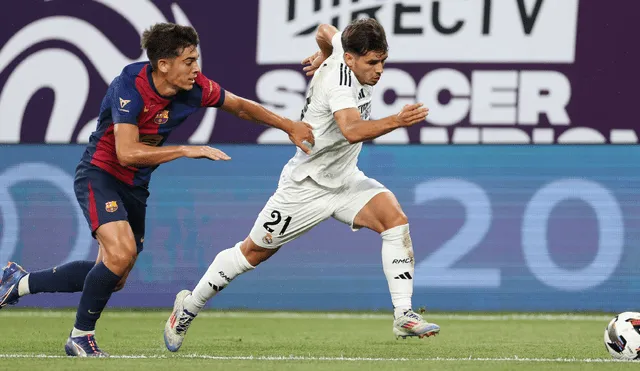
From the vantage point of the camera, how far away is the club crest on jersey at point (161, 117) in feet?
24.1

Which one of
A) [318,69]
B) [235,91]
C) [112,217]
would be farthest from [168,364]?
[235,91]

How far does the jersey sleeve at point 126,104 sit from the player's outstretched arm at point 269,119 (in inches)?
26.8

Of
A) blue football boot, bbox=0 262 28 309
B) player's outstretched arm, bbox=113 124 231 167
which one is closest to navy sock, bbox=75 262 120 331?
player's outstretched arm, bbox=113 124 231 167

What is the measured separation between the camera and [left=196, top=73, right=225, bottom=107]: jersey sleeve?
7480mm

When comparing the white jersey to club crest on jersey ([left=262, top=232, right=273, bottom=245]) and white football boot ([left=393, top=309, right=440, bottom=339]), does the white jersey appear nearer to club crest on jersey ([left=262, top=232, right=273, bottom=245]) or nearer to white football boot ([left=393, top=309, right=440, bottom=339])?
club crest on jersey ([left=262, top=232, right=273, bottom=245])

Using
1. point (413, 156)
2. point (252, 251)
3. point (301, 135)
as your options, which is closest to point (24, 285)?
point (252, 251)

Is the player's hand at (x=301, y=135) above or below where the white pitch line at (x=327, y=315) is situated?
above

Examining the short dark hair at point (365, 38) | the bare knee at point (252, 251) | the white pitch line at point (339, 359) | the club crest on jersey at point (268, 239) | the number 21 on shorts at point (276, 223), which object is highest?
A: the short dark hair at point (365, 38)

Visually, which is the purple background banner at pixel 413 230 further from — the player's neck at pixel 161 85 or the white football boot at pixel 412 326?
the player's neck at pixel 161 85

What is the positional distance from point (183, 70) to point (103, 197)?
91 cm

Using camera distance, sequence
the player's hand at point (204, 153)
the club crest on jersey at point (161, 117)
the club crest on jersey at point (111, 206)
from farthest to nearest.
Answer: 1. the club crest on jersey at point (161, 117)
2. the club crest on jersey at point (111, 206)
3. the player's hand at point (204, 153)

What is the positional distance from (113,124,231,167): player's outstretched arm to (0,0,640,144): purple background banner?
4.32 m

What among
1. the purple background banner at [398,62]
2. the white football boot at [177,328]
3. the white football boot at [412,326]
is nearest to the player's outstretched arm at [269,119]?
the white football boot at [412,326]

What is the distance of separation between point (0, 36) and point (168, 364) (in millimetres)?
5873
